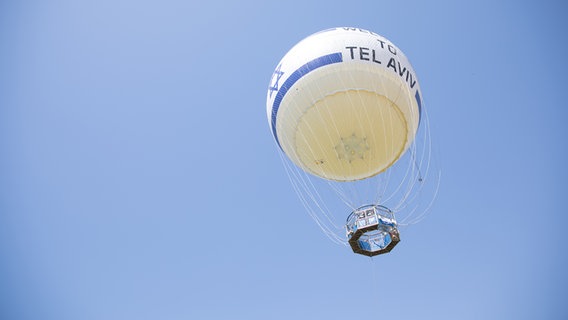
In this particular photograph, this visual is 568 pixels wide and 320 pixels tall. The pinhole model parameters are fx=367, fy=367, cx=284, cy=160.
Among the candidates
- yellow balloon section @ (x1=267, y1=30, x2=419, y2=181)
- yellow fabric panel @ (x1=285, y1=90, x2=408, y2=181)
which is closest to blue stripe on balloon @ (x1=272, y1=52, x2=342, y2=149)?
yellow balloon section @ (x1=267, y1=30, x2=419, y2=181)

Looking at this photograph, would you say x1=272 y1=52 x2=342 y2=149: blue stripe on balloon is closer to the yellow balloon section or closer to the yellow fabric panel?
the yellow balloon section

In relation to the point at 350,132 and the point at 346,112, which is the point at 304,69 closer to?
the point at 346,112

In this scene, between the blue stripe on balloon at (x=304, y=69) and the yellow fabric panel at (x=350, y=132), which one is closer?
the blue stripe on balloon at (x=304, y=69)

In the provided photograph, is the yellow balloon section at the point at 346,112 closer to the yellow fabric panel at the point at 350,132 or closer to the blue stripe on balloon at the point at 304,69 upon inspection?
the yellow fabric panel at the point at 350,132

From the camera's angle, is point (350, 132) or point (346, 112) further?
point (350, 132)

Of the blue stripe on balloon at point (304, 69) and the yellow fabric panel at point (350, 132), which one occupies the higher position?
the blue stripe on balloon at point (304, 69)

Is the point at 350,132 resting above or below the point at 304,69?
below

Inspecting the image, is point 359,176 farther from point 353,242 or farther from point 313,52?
point 313,52

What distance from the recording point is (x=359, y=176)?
13.4m

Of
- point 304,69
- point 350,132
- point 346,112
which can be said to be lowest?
point 350,132

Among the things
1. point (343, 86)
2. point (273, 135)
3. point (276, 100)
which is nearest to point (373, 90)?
point (343, 86)

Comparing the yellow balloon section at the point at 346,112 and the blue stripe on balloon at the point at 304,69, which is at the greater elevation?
the blue stripe on balloon at the point at 304,69

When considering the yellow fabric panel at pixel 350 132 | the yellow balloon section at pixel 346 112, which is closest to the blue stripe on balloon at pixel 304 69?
the yellow balloon section at pixel 346 112

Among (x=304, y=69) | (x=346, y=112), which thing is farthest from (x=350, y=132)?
(x=304, y=69)
